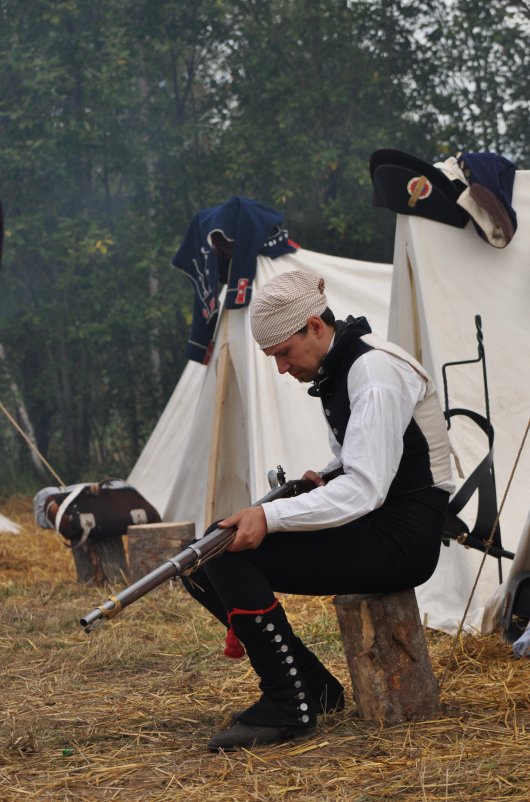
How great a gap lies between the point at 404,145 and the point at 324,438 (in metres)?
5.35

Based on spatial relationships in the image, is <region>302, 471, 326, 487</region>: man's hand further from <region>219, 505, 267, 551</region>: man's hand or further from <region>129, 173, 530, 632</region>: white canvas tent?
<region>129, 173, 530, 632</region>: white canvas tent

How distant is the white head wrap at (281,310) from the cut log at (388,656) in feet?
2.18

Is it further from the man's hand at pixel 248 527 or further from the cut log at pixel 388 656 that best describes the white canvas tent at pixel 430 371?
the man's hand at pixel 248 527

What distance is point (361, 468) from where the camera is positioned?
241 centimetres

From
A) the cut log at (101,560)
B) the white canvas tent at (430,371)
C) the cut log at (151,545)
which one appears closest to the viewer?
the white canvas tent at (430,371)

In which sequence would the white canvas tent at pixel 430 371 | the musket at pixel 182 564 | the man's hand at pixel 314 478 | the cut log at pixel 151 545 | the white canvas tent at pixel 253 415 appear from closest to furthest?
the musket at pixel 182 564 < the man's hand at pixel 314 478 < the white canvas tent at pixel 430 371 < the cut log at pixel 151 545 < the white canvas tent at pixel 253 415

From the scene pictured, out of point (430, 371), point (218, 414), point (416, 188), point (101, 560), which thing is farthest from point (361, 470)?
point (218, 414)

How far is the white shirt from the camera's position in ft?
7.90

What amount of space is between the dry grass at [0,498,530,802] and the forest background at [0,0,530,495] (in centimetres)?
583

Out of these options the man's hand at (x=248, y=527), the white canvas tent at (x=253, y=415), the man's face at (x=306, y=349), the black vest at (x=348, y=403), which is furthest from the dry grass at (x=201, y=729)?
the white canvas tent at (x=253, y=415)

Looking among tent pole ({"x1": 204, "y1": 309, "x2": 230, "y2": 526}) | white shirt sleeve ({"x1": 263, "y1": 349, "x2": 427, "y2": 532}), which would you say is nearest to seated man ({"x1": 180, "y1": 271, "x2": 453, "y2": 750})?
white shirt sleeve ({"x1": 263, "y1": 349, "x2": 427, "y2": 532})

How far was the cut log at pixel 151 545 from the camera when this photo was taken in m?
4.98

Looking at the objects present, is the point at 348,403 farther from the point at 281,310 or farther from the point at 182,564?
the point at 182,564

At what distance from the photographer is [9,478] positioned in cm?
971
